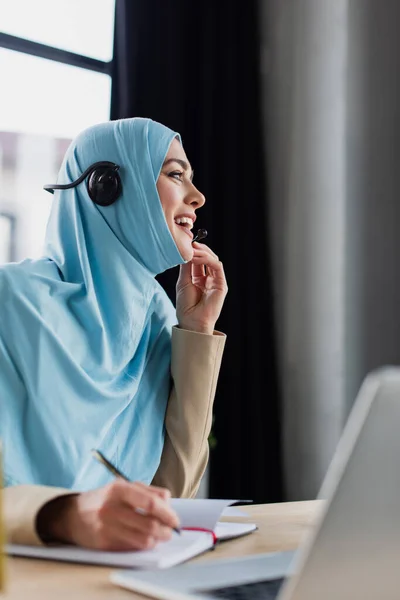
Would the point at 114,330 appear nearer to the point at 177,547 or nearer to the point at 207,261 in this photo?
the point at 207,261

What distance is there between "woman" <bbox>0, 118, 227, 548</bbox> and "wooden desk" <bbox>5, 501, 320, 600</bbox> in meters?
0.45

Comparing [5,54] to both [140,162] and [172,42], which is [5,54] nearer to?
[172,42]

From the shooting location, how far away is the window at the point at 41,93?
2871 mm

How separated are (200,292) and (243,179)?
5.55 ft

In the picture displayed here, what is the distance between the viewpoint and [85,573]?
74 centimetres

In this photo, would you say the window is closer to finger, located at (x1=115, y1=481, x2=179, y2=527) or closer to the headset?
the headset

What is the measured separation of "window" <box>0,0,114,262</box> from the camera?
2871 millimetres

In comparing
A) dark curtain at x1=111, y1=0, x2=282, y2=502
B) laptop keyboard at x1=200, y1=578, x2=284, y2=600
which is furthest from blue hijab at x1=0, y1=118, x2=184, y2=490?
dark curtain at x1=111, y1=0, x2=282, y2=502

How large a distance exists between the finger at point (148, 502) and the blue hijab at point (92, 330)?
48 centimetres

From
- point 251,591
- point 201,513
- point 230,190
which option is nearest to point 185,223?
point 201,513

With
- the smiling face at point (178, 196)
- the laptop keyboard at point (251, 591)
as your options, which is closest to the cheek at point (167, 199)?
Answer: the smiling face at point (178, 196)

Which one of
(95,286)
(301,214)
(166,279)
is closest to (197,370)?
(95,286)

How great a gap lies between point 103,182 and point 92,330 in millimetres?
308

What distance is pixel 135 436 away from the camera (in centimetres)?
153
